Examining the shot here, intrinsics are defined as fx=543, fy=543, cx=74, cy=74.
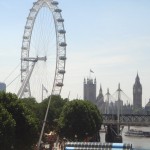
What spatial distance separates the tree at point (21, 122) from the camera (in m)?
45.3

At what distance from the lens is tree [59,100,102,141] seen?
68.7 m

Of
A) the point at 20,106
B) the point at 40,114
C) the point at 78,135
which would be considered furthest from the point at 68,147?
the point at 40,114

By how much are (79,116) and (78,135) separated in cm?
306

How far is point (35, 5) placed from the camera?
293 feet

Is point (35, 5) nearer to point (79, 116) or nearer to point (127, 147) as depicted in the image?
point (79, 116)

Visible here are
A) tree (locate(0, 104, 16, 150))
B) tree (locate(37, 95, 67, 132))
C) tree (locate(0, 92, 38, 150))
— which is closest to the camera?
tree (locate(0, 104, 16, 150))

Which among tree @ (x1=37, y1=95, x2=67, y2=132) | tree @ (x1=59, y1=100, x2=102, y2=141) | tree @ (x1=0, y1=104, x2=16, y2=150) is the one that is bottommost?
tree @ (x1=0, y1=104, x2=16, y2=150)

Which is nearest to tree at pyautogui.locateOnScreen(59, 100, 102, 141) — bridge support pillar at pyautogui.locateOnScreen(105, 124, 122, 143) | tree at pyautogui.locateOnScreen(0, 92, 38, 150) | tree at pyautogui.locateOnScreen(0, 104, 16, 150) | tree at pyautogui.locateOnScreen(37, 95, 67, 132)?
tree at pyautogui.locateOnScreen(37, 95, 67, 132)

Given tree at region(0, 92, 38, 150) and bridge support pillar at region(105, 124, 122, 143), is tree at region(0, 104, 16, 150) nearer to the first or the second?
tree at region(0, 92, 38, 150)

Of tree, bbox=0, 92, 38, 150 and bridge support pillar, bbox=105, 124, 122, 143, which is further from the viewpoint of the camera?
bridge support pillar, bbox=105, 124, 122, 143

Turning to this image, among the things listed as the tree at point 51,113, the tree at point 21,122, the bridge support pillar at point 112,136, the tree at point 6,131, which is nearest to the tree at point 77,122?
the tree at point 51,113

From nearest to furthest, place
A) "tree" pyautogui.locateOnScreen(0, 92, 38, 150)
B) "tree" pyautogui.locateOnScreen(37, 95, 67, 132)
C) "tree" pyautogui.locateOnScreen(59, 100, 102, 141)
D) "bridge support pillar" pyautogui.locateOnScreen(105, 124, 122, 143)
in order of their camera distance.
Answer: "tree" pyautogui.locateOnScreen(0, 92, 38, 150) → "tree" pyautogui.locateOnScreen(59, 100, 102, 141) → "tree" pyautogui.locateOnScreen(37, 95, 67, 132) → "bridge support pillar" pyautogui.locateOnScreen(105, 124, 122, 143)

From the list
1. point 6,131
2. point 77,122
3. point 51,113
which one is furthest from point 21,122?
point 51,113

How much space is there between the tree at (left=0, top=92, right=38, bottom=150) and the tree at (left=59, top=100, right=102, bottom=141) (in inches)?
869
